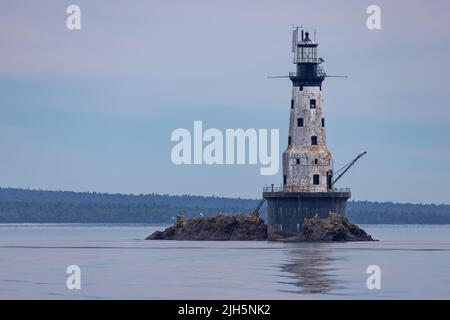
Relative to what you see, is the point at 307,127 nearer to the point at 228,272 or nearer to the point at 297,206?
the point at 297,206

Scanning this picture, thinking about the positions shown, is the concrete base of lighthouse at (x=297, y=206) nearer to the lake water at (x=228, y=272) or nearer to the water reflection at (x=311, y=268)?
the lake water at (x=228, y=272)

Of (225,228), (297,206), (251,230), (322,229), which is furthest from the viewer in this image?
(225,228)

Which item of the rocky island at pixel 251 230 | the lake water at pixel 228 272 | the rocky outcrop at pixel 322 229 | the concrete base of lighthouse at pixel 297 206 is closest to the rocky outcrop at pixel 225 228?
the rocky island at pixel 251 230

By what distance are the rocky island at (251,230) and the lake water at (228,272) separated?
2.85m

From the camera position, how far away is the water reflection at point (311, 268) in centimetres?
6368

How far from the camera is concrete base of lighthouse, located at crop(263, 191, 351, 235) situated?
107 meters

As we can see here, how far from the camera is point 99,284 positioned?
215ft

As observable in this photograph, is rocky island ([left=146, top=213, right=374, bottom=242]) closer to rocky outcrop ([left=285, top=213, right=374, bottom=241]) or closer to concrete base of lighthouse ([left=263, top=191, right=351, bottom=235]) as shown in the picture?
rocky outcrop ([left=285, top=213, right=374, bottom=241])

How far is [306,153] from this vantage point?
108 metres

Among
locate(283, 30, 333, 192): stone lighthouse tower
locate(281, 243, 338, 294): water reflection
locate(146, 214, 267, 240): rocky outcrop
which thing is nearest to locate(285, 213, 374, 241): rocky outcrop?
locate(283, 30, 333, 192): stone lighthouse tower

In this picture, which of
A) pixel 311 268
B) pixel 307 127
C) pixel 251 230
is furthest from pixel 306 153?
pixel 311 268

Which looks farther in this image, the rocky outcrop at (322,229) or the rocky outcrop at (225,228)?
the rocky outcrop at (225,228)

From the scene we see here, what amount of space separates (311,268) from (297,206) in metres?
31.3

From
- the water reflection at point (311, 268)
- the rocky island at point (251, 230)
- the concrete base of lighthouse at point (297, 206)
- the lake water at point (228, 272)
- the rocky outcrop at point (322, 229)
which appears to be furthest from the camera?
the rocky island at point (251, 230)
